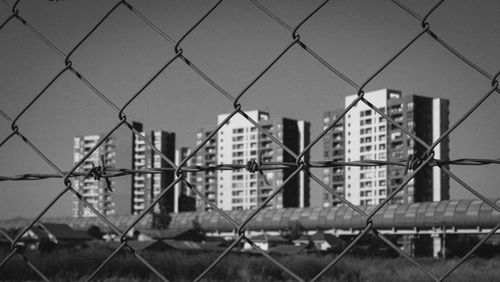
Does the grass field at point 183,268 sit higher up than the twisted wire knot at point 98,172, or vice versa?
the twisted wire knot at point 98,172

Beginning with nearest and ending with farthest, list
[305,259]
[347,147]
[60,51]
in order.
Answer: [60,51] → [305,259] → [347,147]

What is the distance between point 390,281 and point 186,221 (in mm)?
37019

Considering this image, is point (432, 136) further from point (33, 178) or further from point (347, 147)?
point (33, 178)

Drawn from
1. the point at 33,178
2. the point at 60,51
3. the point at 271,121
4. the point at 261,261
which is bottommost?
the point at 261,261

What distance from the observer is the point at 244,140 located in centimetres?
5241

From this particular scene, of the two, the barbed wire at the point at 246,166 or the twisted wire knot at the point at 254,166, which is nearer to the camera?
the barbed wire at the point at 246,166

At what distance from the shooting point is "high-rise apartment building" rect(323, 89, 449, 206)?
35594 millimetres

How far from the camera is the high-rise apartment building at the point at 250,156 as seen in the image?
50.0 m

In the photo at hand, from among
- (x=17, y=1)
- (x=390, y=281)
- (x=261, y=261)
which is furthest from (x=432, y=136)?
(x=17, y=1)

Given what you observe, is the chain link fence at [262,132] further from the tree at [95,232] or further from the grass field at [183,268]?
the tree at [95,232]

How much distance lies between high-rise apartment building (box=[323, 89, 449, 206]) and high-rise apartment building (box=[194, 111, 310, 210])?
288 centimetres

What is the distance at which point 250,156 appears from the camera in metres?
46.9

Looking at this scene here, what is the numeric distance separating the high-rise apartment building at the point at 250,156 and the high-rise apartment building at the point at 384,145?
113 inches

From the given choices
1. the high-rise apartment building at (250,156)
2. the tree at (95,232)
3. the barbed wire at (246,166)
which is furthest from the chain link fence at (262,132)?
the high-rise apartment building at (250,156)
